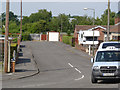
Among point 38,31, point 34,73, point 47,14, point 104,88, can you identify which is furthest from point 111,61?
point 47,14

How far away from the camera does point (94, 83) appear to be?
18312 millimetres

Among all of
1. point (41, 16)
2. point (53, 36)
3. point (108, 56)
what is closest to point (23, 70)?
point (108, 56)

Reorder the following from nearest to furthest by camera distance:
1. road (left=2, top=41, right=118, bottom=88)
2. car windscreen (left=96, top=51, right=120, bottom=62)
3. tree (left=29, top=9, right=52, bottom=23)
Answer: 1. road (left=2, top=41, right=118, bottom=88)
2. car windscreen (left=96, top=51, right=120, bottom=62)
3. tree (left=29, top=9, right=52, bottom=23)

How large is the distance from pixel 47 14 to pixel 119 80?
149816mm

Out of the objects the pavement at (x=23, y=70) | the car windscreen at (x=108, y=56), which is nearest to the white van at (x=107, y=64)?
the car windscreen at (x=108, y=56)

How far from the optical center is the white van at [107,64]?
1748 centimetres

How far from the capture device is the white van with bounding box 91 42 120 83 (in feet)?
57.4

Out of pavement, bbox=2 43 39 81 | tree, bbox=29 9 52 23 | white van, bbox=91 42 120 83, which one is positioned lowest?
pavement, bbox=2 43 39 81

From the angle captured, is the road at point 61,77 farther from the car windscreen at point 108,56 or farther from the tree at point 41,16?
the tree at point 41,16

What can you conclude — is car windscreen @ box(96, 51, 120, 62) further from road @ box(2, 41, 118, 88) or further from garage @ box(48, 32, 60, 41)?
garage @ box(48, 32, 60, 41)

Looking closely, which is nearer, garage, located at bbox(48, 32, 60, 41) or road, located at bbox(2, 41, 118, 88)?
road, located at bbox(2, 41, 118, 88)

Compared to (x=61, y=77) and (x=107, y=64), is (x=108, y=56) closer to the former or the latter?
(x=107, y=64)

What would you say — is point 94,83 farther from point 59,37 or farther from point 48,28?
point 48,28

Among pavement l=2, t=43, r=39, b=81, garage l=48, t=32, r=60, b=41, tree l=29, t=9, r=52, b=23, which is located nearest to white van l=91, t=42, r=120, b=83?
pavement l=2, t=43, r=39, b=81
